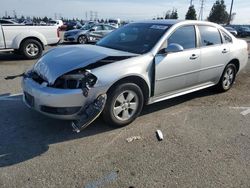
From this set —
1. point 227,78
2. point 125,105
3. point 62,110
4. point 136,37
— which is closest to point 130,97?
point 125,105

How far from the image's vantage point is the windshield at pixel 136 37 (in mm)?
4379

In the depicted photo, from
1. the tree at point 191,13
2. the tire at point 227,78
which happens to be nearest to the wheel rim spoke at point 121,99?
the tire at point 227,78

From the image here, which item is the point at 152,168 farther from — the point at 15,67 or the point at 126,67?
the point at 15,67

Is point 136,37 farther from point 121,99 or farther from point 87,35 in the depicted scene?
point 87,35

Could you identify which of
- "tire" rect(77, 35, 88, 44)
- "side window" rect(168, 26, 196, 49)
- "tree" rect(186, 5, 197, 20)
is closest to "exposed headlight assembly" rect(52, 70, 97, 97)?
"side window" rect(168, 26, 196, 49)

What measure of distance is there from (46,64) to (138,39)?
165 cm

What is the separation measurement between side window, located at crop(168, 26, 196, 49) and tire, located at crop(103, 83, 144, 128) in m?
1.14

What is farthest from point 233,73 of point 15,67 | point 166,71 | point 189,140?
point 15,67

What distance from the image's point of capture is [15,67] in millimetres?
8484

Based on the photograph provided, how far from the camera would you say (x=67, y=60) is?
12.6 ft

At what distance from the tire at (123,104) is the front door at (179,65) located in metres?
0.45

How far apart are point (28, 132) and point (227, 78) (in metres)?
4.35

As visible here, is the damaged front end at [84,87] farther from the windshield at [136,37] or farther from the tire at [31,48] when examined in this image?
the tire at [31,48]

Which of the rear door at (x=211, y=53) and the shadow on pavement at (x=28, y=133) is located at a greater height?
the rear door at (x=211, y=53)
